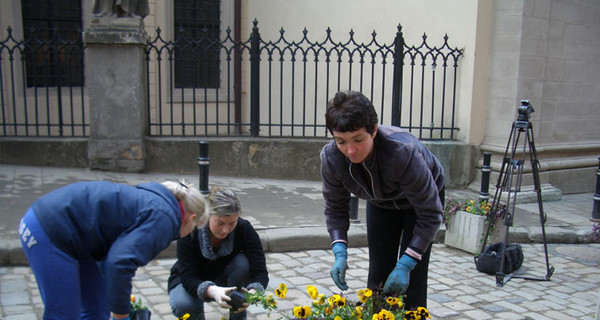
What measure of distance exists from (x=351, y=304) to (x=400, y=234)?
596mm

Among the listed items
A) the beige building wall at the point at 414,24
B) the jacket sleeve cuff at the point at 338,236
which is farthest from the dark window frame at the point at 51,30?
the jacket sleeve cuff at the point at 338,236

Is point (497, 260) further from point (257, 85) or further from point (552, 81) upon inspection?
point (257, 85)

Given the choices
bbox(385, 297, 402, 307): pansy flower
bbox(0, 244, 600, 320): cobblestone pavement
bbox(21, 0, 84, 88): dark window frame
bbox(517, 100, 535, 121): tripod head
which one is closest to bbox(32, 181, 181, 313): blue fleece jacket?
bbox(385, 297, 402, 307): pansy flower

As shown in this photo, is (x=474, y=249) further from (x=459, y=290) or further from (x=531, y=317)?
(x=531, y=317)

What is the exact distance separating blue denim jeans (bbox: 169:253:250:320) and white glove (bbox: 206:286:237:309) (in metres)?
0.21

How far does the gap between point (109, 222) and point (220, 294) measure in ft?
3.15

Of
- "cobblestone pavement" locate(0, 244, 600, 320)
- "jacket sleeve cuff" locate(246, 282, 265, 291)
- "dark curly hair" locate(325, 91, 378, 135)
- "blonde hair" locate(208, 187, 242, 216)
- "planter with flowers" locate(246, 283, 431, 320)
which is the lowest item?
"cobblestone pavement" locate(0, 244, 600, 320)

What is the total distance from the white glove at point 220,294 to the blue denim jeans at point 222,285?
8.2 inches

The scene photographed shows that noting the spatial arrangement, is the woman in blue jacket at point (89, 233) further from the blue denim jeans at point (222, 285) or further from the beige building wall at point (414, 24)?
the beige building wall at point (414, 24)

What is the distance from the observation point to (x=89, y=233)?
2.35 meters

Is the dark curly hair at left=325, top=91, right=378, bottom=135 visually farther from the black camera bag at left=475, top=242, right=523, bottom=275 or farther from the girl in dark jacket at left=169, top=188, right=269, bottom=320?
the black camera bag at left=475, top=242, right=523, bottom=275

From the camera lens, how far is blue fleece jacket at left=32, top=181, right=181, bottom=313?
2.28 meters

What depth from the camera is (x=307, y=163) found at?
28.5ft

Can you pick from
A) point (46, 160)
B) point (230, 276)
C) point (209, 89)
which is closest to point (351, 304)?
point (230, 276)
